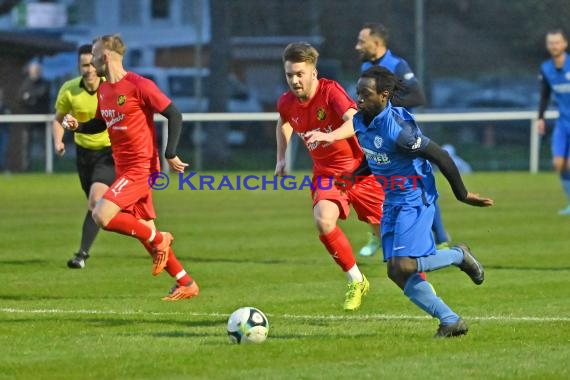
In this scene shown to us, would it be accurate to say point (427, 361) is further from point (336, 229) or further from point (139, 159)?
point (139, 159)

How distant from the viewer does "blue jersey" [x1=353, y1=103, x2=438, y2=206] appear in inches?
311

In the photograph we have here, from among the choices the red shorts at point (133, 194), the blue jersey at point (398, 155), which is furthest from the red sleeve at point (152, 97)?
the blue jersey at point (398, 155)

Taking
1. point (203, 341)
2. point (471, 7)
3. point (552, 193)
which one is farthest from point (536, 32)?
point (203, 341)

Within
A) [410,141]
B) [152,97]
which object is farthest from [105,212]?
[410,141]

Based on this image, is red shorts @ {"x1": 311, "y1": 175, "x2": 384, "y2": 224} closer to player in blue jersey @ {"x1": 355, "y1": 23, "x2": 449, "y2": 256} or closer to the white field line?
the white field line

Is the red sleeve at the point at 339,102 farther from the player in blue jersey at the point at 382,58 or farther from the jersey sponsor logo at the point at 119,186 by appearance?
the player in blue jersey at the point at 382,58

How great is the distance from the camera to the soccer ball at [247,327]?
7.83 meters

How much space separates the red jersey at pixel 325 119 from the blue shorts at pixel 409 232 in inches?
72.5

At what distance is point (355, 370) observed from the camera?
6996mm

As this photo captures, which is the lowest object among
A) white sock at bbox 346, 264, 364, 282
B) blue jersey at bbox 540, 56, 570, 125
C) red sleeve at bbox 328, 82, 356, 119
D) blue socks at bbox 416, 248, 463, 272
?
white sock at bbox 346, 264, 364, 282

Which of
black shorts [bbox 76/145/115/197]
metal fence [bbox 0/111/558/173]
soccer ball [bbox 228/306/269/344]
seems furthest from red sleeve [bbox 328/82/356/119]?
metal fence [bbox 0/111/558/173]

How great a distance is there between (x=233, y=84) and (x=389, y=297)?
18261mm

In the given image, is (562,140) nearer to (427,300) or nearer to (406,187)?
(406,187)

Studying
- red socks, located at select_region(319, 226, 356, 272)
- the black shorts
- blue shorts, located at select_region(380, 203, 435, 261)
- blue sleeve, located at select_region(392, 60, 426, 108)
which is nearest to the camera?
blue shorts, located at select_region(380, 203, 435, 261)
